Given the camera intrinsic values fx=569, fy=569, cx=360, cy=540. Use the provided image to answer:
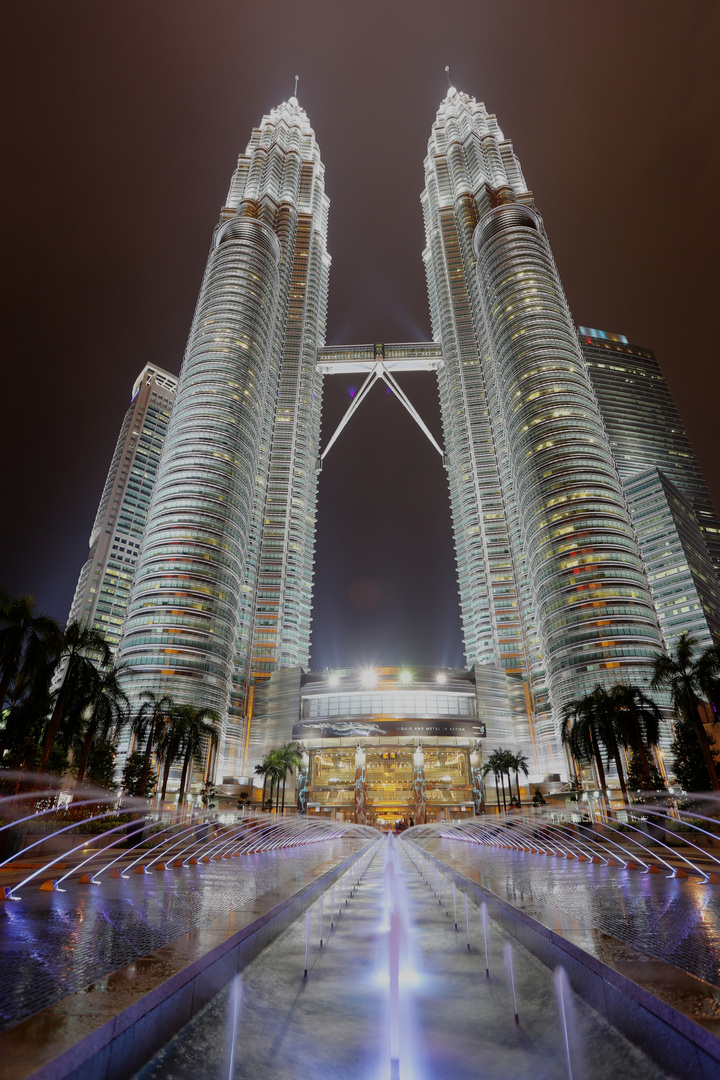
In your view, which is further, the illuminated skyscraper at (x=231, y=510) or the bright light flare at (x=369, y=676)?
the bright light flare at (x=369, y=676)

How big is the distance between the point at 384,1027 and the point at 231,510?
135 meters

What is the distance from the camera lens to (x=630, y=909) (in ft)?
33.6

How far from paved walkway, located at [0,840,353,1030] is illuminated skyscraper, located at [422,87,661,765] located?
109 m

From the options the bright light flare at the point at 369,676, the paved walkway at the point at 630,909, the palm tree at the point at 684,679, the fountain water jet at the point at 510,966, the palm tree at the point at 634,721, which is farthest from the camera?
the bright light flare at the point at 369,676

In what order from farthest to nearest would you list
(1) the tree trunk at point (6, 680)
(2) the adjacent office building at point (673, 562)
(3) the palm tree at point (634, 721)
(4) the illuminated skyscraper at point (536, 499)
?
1. (2) the adjacent office building at point (673, 562)
2. (4) the illuminated skyscraper at point (536, 499)
3. (3) the palm tree at point (634, 721)
4. (1) the tree trunk at point (6, 680)

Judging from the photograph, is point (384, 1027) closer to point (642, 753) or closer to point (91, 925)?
point (91, 925)

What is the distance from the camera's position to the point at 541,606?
12569 centimetres

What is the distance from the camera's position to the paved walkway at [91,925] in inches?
224

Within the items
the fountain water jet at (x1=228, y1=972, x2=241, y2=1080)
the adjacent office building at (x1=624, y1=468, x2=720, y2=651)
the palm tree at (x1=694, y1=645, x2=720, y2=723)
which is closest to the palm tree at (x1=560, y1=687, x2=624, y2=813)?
the palm tree at (x1=694, y1=645, x2=720, y2=723)

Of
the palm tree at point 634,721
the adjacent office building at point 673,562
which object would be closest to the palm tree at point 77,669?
the palm tree at point 634,721

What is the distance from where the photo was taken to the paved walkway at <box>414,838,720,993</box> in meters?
6.95

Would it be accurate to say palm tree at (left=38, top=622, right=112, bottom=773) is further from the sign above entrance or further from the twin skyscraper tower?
the sign above entrance

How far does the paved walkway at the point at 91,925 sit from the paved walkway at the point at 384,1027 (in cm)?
123

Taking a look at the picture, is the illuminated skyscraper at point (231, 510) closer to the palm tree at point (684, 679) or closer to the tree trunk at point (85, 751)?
the tree trunk at point (85, 751)
